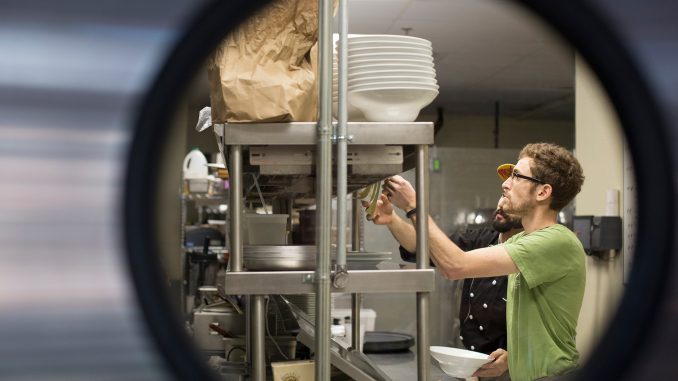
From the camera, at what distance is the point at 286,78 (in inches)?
46.4

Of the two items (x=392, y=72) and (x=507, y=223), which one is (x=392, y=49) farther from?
(x=507, y=223)

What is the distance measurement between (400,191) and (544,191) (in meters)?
0.50

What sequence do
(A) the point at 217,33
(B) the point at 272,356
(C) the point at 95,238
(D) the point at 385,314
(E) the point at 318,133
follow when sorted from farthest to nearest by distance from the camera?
(D) the point at 385,314 → (B) the point at 272,356 → (C) the point at 95,238 → (E) the point at 318,133 → (A) the point at 217,33

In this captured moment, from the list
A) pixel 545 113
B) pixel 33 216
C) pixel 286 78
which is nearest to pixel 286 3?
pixel 286 78

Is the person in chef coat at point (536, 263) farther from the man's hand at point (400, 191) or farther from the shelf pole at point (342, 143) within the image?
the shelf pole at point (342, 143)

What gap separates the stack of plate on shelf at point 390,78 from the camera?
4.05 ft

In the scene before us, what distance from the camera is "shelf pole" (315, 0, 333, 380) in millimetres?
1150

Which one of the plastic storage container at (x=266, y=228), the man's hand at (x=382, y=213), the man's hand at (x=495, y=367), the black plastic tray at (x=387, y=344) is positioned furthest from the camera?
the black plastic tray at (x=387, y=344)

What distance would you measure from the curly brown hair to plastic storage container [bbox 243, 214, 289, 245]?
735 millimetres

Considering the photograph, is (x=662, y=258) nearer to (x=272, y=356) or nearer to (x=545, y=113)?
(x=272, y=356)

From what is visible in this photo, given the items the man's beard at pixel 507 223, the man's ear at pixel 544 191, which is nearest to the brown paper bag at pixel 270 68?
the man's ear at pixel 544 191

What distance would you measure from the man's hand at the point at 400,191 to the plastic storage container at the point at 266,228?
0.24m

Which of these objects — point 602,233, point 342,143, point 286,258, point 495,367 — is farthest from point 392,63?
point 602,233

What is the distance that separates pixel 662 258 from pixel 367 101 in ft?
1.95
